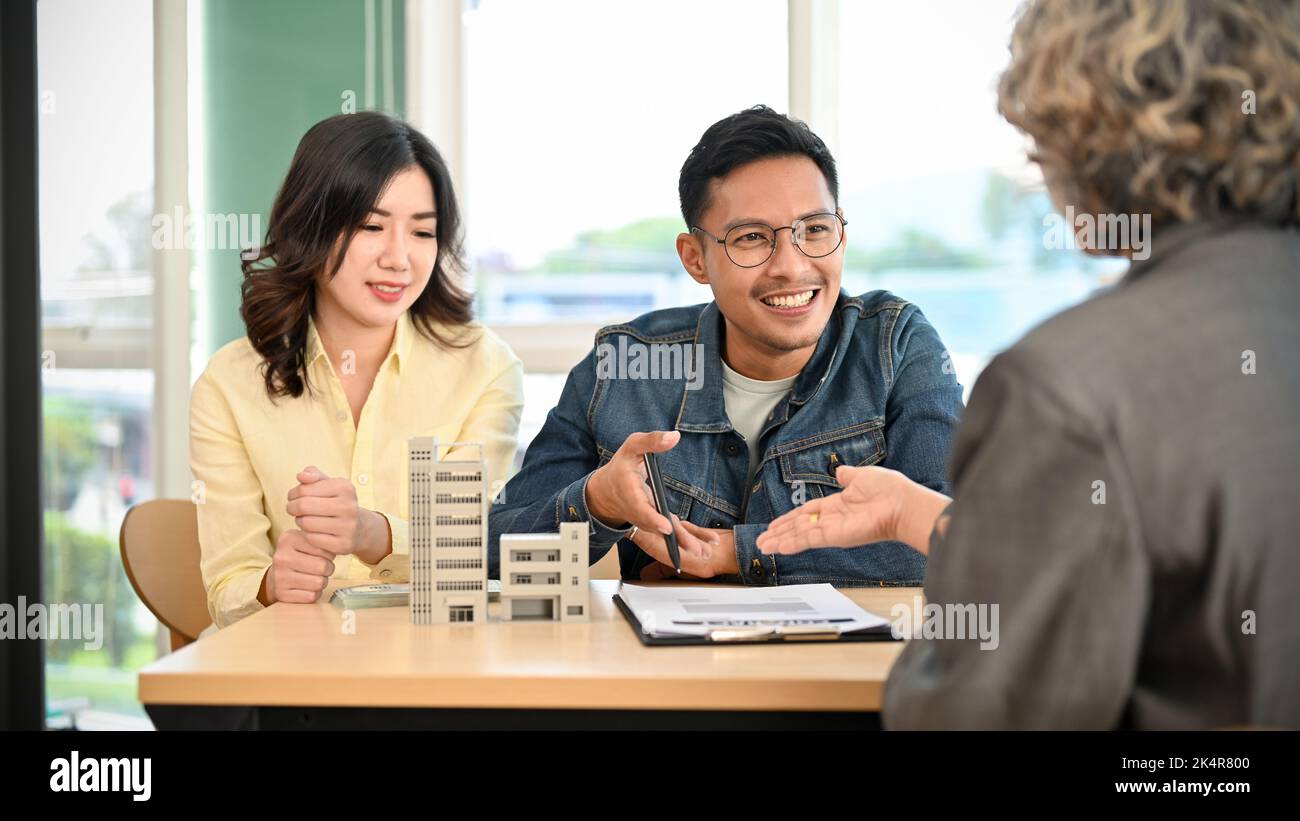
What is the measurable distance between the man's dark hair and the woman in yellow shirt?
0.58 metres

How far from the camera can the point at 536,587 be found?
1.59 m

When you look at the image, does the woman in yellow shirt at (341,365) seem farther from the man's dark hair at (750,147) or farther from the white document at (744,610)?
the white document at (744,610)

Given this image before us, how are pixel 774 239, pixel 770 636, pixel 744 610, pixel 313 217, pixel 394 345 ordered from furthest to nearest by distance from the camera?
pixel 394 345 → pixel 313 217 → pixel 774 239 → pixel 744 610 → pixel 770 636

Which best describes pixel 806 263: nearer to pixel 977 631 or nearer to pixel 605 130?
pixel 977 631

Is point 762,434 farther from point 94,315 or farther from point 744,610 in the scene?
point 94,315

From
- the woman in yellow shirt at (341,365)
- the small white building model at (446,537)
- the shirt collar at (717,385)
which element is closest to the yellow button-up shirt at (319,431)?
the woman in yellow shirt at (341,365)

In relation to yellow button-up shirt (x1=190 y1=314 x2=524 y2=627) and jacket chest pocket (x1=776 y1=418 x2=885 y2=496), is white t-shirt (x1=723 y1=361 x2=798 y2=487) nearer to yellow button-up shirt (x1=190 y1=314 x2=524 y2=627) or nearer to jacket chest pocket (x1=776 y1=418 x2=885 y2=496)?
jacket chest pocket (x1=776 y1=418 x2=885 y2=496)

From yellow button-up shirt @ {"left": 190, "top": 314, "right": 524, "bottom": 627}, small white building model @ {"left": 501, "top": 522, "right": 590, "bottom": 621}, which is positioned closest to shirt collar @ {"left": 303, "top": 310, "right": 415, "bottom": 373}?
yellow button-up shirt @ {"left": 190, "top": 314, "right": 524, "bottom": 627}

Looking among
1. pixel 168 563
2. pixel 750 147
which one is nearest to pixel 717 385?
pixel 750 147

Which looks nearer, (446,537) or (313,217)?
(446,537)

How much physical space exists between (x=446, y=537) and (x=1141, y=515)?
0.96 metres

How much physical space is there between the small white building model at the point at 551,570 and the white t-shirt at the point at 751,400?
746 mm

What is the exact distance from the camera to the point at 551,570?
1.59 m

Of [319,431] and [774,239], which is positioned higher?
[774,239]
